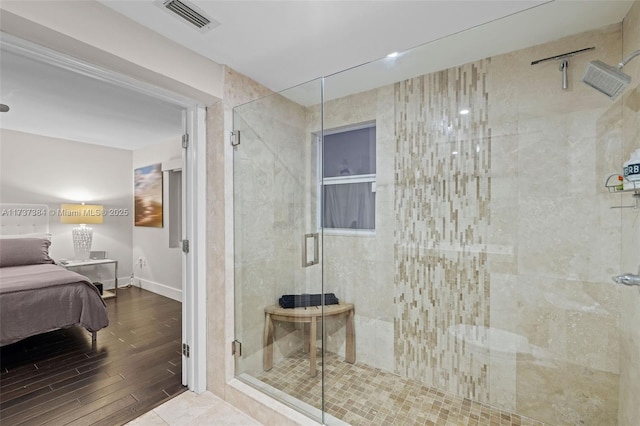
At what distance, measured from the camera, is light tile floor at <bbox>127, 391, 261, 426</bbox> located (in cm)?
167

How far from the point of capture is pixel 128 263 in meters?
3.30

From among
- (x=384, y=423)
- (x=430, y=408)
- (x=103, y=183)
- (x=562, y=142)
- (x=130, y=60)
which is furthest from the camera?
(x=103, y=183)

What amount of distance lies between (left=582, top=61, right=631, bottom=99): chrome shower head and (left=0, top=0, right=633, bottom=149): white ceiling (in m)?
0.37

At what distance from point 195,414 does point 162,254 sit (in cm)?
267

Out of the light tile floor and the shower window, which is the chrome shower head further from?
the light tile floor

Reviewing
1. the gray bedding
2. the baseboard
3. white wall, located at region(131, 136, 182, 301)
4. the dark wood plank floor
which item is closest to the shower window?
the dark wood plank floor

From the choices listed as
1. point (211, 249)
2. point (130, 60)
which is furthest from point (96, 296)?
point (130, 60)

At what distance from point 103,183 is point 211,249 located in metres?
1.64

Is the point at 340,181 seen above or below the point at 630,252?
above

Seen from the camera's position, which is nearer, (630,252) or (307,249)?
(630,252)

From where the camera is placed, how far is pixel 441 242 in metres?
1.98

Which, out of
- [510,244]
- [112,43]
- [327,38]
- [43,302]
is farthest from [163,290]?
[510,244]

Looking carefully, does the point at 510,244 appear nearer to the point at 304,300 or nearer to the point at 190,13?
the point at 304,300

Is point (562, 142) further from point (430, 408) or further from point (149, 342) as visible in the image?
point (149, 342)
